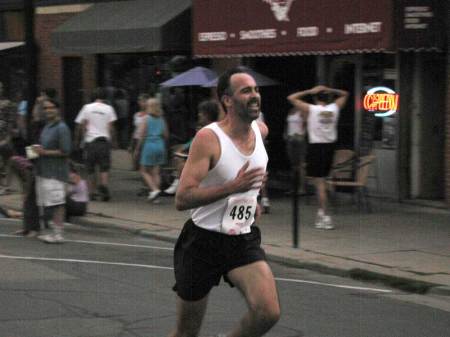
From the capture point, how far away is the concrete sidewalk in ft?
35.2

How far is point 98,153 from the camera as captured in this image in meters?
16.9

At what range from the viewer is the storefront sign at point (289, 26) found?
15.1 m

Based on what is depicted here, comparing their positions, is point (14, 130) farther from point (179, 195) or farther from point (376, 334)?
point (179, 195)

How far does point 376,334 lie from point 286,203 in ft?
30.8

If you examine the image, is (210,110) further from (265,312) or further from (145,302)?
(265,312)

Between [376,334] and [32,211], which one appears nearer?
[376,334]

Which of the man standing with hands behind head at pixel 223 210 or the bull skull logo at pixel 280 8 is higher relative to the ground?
the bull skull logo at pixel 280 8

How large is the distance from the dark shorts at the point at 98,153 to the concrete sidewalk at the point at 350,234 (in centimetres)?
65

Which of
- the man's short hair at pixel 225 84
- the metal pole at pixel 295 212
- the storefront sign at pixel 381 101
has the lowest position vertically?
the metal pole at pixel 295 212

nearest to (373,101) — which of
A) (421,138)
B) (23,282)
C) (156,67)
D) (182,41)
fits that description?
(421,138)

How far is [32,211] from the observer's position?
43.2 ft

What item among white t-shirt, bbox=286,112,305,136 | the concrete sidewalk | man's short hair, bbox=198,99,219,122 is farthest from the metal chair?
man's short hair, bbox=198,99,219,122

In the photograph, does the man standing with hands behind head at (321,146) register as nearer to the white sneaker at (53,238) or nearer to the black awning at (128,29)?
the white sneaker at (53,238)

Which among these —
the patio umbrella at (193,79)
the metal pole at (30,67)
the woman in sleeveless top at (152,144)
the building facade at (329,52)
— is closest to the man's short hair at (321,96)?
the building facade at (329,52)
